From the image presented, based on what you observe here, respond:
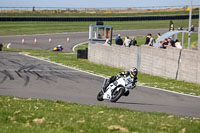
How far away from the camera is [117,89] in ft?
50.9

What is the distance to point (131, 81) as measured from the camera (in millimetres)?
15211

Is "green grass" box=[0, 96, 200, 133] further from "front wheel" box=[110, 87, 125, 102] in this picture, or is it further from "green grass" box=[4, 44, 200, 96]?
"green grass" box=[4, 44, 200, 96]

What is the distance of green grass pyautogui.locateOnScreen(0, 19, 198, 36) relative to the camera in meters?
60.9

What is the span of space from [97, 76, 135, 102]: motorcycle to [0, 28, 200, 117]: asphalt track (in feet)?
0.79

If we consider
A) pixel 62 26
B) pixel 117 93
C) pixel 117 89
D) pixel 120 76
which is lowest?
pixel 117 93

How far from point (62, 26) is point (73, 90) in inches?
1914

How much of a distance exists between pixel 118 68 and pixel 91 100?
12.4 m

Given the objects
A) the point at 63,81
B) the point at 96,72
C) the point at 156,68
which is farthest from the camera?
the point at 96,72

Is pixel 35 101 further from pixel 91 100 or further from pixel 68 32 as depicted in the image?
pixel 68 32

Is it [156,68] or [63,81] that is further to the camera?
[156,68]

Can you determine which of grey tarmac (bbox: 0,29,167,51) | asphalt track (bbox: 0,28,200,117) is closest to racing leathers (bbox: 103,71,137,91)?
asphalt track (bbox: 0,28,200,117)

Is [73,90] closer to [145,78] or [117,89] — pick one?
[117,89]

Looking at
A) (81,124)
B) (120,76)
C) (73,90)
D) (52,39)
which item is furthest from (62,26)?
(81,124)

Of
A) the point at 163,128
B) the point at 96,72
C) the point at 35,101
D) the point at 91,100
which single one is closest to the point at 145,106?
the point at 91,100
